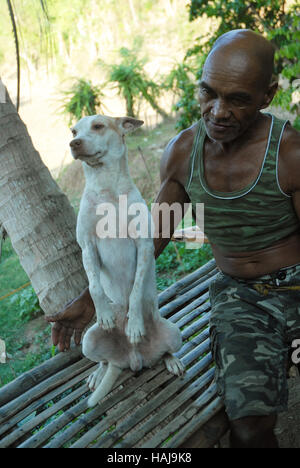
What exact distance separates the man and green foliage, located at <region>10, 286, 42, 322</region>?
2.43 m

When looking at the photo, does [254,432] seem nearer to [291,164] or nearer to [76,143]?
[291,164]

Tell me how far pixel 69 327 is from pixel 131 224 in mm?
674

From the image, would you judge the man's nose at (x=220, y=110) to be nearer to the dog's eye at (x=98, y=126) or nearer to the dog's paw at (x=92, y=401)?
the dog's eye at (x=98, y=126)

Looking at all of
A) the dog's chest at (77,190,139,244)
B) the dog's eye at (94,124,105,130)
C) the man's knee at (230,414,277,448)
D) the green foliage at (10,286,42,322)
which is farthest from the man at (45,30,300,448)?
the green foliage at (10,286,42,322)

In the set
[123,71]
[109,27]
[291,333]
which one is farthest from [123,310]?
[109,27]

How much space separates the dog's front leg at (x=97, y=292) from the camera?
1.96 metres

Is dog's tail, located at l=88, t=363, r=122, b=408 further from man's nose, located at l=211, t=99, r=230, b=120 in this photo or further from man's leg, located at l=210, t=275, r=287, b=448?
man's nose, located at l=211, t=99, r=230, b=120

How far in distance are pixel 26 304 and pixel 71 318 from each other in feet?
8.72

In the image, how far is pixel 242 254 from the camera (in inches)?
90.0

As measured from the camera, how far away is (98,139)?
1.86 metres

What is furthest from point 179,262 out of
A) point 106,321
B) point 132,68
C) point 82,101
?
point 132,68

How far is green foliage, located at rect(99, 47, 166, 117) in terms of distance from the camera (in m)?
7.70
